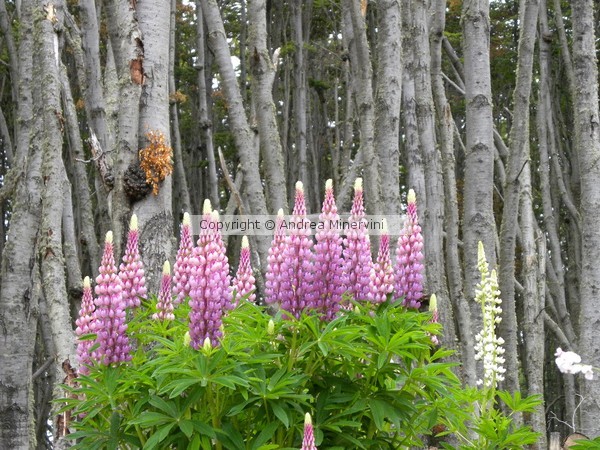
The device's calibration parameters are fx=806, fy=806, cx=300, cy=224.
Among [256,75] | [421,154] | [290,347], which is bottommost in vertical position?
[290,347]

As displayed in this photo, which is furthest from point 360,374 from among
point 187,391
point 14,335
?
point 14,335

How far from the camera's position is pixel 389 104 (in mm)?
5156

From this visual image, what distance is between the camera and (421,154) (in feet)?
21.9

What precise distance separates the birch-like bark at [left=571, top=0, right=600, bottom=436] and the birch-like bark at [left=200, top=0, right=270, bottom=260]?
2273 millimetres

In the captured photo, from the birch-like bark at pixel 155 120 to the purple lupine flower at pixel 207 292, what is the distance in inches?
40.2

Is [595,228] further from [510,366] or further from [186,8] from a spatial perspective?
[186,8]

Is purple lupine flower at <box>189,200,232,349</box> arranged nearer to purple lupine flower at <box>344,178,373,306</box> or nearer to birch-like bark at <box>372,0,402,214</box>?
purple lupine flower at <box>344,178,373,306</box>

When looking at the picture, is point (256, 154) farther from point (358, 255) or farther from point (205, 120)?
point (205, 120)

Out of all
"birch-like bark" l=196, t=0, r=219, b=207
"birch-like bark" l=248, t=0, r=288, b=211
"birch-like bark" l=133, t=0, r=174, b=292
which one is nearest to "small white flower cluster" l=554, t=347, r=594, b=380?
"birch-like bark" l=133, t=0, r=174, b=292

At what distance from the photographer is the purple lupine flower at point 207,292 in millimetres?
2480

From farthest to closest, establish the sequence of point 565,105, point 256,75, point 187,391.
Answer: point 565,105
point 256,75
point 187,391

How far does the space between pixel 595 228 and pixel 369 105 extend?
1816mm

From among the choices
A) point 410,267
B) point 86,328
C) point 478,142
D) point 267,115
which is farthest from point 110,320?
point 478,142

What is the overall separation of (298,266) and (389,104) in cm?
277
